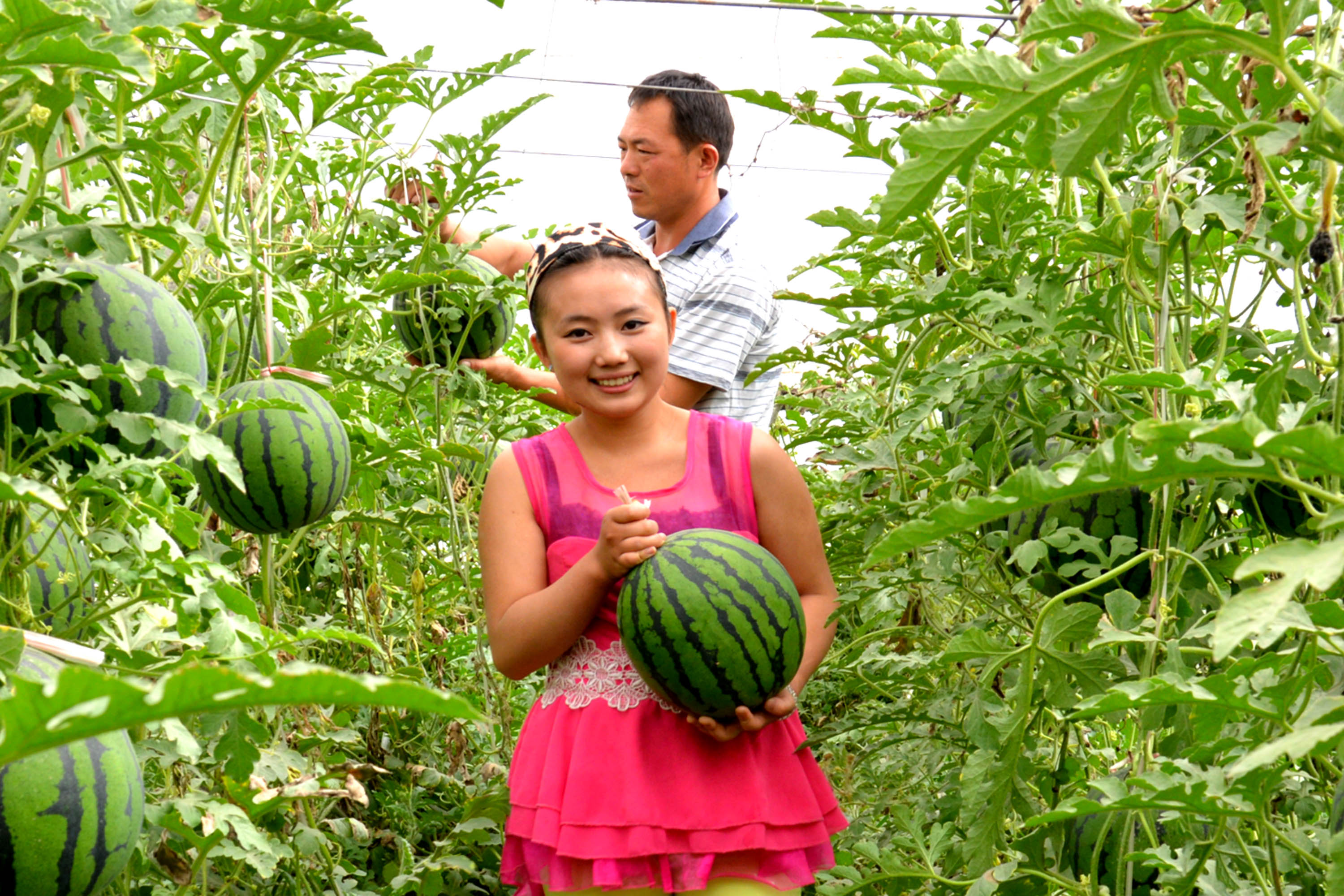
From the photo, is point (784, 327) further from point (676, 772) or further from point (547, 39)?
point (547, 39)

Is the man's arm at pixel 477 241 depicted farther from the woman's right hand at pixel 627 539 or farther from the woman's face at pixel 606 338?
the woman's right hand at pixel 627 539

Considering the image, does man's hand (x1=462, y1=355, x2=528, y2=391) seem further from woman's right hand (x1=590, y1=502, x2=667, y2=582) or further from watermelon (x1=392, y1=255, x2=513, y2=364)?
woman's right hand (x1=590, y1=502, x2=667, y2=582)

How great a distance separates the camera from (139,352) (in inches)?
68.6

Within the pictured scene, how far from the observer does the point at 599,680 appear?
2.22 metres

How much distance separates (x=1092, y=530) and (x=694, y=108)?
157cm

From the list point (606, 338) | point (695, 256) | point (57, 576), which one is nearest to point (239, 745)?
point (57, 576)

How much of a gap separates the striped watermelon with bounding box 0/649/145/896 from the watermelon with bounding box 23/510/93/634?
1.00 ft

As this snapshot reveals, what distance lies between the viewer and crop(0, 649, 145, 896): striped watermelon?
4.77 feet

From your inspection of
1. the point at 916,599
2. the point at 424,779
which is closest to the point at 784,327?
→ the point at 916,599

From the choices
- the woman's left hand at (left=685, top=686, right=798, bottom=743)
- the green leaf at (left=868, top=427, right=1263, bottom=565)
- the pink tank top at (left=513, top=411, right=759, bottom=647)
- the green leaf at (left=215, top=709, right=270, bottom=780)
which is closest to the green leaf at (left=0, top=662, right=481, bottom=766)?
the green leaf at (left=868, top=427, right=1263, bottom=565)

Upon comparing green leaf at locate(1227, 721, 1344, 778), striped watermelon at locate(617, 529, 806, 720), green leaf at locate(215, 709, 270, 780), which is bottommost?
green leaf at locate(215, 709, 270, 780)

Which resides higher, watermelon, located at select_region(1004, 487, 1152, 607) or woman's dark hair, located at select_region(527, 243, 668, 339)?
woman's dark hair, located at select_region(527, 243, 668, 339)

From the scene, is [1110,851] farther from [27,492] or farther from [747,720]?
[27,492]

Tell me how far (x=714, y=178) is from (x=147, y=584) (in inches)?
78.1
